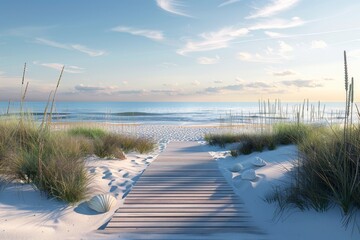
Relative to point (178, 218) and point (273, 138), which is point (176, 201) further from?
point (273, 138)

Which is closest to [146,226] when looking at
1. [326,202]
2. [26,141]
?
[326,202]

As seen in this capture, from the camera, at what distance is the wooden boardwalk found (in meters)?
3.07

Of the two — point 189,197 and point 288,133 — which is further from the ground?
point 288,133

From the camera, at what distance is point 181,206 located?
361 centimetres

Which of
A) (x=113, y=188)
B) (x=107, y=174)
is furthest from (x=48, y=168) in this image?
(x=107, y=174)

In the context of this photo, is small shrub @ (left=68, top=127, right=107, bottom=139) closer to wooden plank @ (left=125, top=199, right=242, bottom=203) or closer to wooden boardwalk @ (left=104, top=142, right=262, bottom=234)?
wooden boardwalk @ (left=104, top=142, right=262, bottom=234)

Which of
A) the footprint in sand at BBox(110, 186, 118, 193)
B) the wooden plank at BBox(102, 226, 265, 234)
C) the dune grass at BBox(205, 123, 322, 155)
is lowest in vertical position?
the wooden plank at BBox(102, 226, 265, 234)

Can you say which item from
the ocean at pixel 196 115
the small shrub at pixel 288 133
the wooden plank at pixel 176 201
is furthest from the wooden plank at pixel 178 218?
the small shrub at pixel 288 133

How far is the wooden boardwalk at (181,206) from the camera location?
3070 mm

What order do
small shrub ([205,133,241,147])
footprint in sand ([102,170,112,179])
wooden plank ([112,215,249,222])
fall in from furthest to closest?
small shrub ([205,133,241,147]), footprint in sand ([102,170,112,179]), wooden plank ([112,215,249,222])

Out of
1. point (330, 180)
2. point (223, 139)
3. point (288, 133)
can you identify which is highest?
point (288, 133)

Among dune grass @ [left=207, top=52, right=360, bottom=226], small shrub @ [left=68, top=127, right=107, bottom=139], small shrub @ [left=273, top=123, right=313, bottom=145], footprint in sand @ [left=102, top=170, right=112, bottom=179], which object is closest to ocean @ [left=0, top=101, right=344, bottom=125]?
small shrub @ [left=273, top=123, right=313, bottom=145]

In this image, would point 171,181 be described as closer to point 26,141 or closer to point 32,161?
point 32,161

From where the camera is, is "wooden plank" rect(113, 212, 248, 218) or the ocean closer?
"wooden plank" rect(113, 212, 248, 218)
